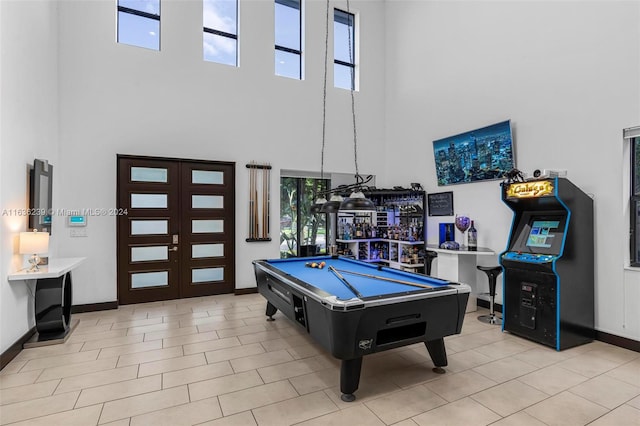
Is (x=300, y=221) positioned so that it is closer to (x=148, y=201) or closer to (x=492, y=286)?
(x=148, y=201)

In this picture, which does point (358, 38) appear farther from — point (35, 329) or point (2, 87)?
point (35, 329)

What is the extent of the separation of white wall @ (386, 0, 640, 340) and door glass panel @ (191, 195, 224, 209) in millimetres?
3861

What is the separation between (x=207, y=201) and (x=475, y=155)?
15.6 ft

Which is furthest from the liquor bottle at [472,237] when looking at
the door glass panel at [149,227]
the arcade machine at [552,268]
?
the door glass panel at [149,227]

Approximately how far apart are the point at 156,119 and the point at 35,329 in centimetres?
351

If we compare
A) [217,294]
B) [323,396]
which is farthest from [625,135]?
[217,294]

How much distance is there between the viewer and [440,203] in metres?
6.25

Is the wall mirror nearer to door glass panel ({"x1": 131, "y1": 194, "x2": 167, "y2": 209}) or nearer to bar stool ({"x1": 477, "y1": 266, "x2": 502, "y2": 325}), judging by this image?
door glass panel ({"x1": 131, "y1": 194, "x2": 167, "y2": 209})

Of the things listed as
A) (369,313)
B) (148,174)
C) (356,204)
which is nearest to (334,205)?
(356,204)

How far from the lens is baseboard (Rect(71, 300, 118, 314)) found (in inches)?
203

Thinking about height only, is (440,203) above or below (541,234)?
above

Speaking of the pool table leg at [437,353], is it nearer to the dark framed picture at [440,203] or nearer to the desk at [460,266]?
the desk at [460,266]

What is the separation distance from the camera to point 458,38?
5879 millimetres

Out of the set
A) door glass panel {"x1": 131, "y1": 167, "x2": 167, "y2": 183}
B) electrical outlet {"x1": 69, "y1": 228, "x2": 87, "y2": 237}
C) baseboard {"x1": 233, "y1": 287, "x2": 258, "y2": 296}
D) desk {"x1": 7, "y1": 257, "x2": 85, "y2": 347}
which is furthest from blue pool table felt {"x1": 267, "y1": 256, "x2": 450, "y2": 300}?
electrical outlet {"x1": 69, "y1": 228, "x2": 87, "y2": 237}
